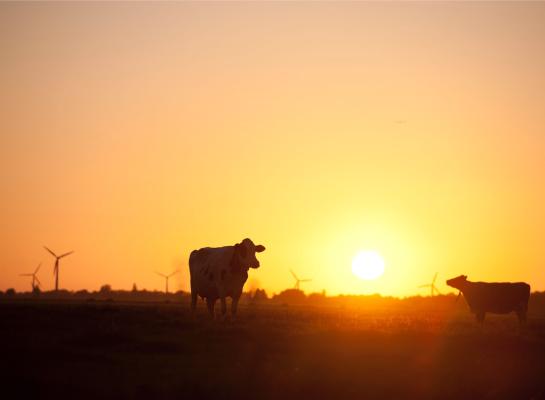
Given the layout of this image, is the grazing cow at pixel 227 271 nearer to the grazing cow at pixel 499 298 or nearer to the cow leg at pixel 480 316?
the cow leg at pixel 480 316

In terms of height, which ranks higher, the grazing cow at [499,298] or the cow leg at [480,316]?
the grazing cow at [499,298]

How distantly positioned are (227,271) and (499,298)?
14.1 metres

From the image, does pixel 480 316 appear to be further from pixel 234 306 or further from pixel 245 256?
pixel 234 306

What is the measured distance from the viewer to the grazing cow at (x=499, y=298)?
39156mm

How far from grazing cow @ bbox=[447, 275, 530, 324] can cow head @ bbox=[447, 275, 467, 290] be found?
4.37ft

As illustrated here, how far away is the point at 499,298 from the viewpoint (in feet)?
130

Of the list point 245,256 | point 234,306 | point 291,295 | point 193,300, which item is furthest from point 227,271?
point 291,295

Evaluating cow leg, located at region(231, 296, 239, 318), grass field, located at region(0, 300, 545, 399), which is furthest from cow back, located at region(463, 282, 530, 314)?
cow leg, located at region(231, 296, 239, 318)

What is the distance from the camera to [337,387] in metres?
18.3

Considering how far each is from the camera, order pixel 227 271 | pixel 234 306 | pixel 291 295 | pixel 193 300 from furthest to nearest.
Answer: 1. pixel 291 295
2. pixel 193 300
3. pixel 227 271
4. pixel 234 306

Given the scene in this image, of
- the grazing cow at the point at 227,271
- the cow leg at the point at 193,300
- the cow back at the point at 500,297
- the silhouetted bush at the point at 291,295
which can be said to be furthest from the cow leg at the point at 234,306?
the silhouetted bush at the point at 291,295

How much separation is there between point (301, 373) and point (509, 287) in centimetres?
2365

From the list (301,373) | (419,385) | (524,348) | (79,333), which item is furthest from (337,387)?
(524,348)

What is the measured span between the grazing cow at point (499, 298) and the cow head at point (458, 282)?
1.33m
